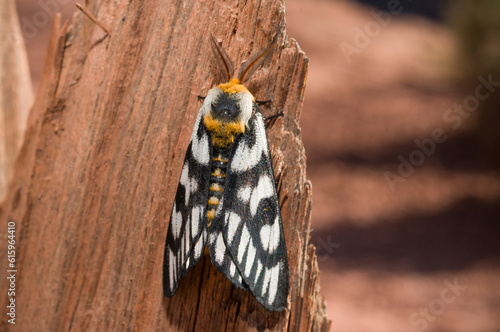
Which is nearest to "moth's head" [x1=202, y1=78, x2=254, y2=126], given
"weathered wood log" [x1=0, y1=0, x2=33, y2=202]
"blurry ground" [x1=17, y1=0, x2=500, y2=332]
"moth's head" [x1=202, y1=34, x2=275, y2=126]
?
"moth's head" [x1=202, y1=34, x2=275, y2=126]

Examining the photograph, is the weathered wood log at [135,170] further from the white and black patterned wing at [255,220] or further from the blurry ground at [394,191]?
the blurry ground at [394,191]

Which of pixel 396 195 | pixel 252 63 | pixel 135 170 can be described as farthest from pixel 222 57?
pixel 396 195

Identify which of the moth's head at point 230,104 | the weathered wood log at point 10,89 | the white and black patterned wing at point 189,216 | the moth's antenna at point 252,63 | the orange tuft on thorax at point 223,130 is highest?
the weathered wood log at point 10,89

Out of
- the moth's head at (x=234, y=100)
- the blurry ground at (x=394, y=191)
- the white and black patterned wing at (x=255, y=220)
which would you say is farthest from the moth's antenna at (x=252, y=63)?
the blurry ground at (x=394, y=191)

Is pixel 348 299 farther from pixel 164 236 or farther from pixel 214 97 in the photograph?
pixel 214 97

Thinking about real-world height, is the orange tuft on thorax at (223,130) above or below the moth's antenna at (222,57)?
below

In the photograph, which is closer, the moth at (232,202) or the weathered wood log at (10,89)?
the moth at (232,202)

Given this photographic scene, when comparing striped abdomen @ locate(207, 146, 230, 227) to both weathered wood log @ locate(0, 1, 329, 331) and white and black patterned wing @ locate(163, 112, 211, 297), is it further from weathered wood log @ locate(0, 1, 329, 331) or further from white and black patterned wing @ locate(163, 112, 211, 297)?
weathered wood log @ locate(0, 1, 329, 331)

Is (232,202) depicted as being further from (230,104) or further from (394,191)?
(394,191)
